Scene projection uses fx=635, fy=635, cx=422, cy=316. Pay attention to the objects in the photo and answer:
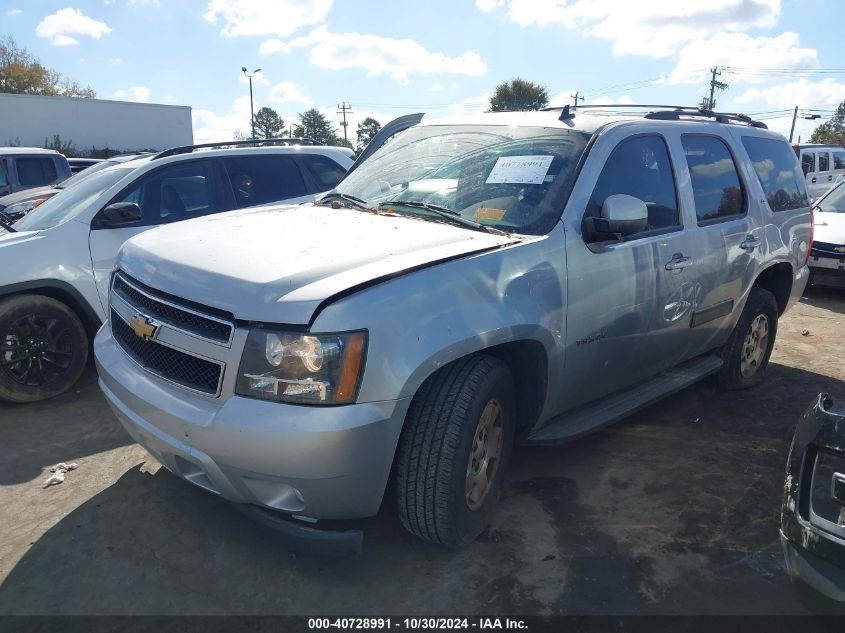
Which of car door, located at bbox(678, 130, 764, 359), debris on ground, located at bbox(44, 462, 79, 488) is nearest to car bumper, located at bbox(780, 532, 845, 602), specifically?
car door, located at bbox(678, 130, 764, 359)

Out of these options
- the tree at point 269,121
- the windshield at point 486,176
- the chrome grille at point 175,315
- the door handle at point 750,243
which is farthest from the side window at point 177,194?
the tree at point 269,121

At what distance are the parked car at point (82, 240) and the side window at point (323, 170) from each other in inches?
15.6

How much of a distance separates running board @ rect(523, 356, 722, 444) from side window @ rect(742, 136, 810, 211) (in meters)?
1.39

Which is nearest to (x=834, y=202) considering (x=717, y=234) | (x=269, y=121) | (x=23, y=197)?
(x=717, y=234)

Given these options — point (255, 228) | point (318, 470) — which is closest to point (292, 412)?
point (318, 470)

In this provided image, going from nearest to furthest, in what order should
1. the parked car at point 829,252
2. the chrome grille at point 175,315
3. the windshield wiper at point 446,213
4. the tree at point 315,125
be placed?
1. the chrome grille at point 175,315
2. the windshield wiper at point 446,213
3. the parked car at point 829,252
4. the tree at point 315,125

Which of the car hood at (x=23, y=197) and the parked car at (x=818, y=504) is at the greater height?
the car hood at (x=23, y=197)

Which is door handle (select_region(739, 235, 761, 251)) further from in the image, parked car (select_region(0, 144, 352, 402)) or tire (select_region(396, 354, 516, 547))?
parked car (select_region(0, 144, 352, 402))

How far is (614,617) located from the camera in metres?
2.48

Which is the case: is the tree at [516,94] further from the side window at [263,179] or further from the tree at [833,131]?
the side window at [263,179]

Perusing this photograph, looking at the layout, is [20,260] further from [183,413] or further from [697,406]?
[697,406]

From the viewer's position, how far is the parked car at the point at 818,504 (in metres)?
1.83

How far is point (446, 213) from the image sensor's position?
3148 millimetres

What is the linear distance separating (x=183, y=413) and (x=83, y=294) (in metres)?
2.90
